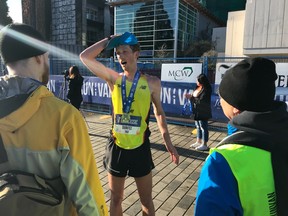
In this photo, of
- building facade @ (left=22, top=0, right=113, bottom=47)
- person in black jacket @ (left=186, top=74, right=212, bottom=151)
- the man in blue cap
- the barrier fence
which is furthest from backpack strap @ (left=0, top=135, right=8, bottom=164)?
building facade @ (left=22, top=0, right=113, bottom=47)

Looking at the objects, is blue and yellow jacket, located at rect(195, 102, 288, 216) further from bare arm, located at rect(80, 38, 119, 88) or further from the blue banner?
the blue banner

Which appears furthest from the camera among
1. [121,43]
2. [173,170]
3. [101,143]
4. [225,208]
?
[101,143]

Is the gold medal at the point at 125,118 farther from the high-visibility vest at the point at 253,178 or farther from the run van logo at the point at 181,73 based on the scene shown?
the run van logo at the point at 181,73

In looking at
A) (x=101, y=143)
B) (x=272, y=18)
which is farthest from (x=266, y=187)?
(x=272, y=18)

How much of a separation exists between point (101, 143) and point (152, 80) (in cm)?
429

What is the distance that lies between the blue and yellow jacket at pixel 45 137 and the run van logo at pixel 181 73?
7042mm

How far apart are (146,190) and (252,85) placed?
1.89 metres

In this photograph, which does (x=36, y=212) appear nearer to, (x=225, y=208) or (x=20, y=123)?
(x=20, y=123)

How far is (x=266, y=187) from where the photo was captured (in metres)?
1.12

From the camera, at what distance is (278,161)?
1.16m

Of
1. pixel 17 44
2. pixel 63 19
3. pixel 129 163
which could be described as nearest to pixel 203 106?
pixel 129 163

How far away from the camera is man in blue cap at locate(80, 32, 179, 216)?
271 centimetres

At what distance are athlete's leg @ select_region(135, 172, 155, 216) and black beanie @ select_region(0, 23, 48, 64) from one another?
171 centimetres

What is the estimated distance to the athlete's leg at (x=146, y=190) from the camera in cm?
274
